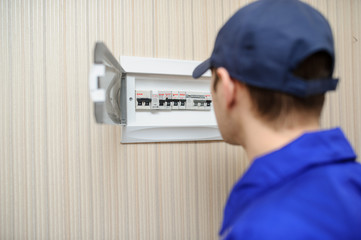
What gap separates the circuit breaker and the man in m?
0.45

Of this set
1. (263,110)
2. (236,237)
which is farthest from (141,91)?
(236,237)

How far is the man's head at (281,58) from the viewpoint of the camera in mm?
421

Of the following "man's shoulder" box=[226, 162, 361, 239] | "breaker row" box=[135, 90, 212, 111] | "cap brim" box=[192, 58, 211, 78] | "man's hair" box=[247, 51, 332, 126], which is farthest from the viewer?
"breaker row" box=[135, 90, 212, 111]

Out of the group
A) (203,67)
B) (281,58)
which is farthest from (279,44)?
(203,67)

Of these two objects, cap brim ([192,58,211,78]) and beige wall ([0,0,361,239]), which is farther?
beige wall ([0,0,361,239])

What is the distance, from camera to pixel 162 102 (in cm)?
95

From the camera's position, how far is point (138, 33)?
36.7 inches

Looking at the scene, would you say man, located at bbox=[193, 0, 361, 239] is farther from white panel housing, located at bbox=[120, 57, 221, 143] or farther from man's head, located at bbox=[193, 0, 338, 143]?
white panel housing, located at bbox=[120, 57, 221, 143]

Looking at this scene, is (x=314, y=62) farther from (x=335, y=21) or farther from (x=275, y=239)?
(x=335, y=21)

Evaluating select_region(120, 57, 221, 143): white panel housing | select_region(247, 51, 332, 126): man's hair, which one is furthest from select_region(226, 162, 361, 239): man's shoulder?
select_region(120, 57, 221, 143): white panel housing

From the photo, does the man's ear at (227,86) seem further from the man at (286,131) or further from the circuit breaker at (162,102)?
the circuit breaker at (162,102)

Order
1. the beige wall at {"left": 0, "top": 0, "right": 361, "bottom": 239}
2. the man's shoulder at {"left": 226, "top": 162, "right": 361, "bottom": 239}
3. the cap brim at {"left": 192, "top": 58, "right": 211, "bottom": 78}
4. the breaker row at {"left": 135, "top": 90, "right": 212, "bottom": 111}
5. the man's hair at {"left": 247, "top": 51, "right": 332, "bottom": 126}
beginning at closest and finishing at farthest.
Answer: the man's shoulder at {"left": 226, "top": 162, "right": 361, "bottom": 239} → the man's hair at {"left": 247, "top": 51, "right": 332, "bottom": 126} → the cap brim at {"left": 192, "top": 58, "right": 211, "bottom": 78} → the beige wall at {"left": 0, "top": 0, "right": 361, "bottom": 239} → the breaker row at {"left": 135, "top": 90, "right": 212, "bottom": 111}

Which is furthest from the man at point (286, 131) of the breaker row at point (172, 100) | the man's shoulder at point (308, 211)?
the breaker row at point (172, 100)

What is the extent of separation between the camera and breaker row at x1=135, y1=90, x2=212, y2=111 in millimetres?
926
